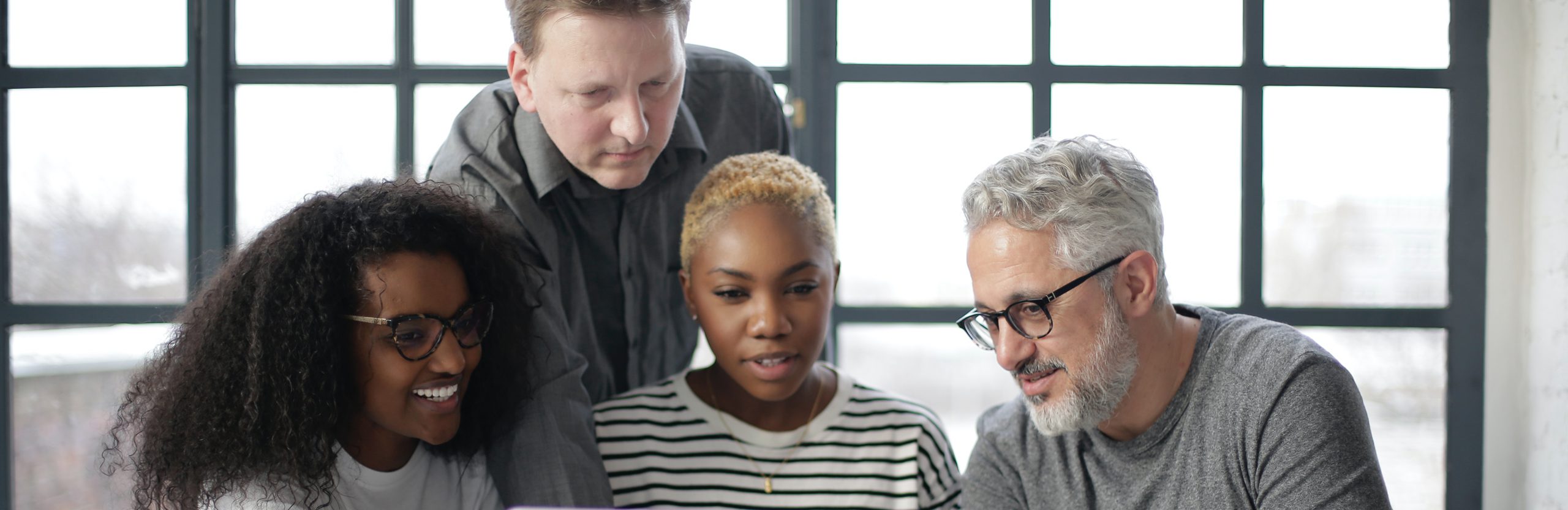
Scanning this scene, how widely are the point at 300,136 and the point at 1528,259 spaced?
2.86 metres

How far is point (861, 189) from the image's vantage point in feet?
8.22

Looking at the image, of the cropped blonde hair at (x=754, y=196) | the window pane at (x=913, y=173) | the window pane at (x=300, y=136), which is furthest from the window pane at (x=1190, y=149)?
the window pane at (x=300, y=136)

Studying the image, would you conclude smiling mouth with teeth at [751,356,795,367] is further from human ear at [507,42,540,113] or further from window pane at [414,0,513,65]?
window pane at [414,0,513,65]

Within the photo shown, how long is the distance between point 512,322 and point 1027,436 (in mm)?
869

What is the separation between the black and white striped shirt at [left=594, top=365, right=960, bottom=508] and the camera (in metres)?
1.75

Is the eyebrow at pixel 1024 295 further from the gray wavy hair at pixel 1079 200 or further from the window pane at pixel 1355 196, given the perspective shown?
the window pane at pixel 1355 196

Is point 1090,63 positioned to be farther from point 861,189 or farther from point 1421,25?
point 1421,25

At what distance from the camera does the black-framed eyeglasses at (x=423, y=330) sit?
1.46m

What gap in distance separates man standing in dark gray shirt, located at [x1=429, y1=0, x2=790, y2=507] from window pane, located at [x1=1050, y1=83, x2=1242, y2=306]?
0.83 meters

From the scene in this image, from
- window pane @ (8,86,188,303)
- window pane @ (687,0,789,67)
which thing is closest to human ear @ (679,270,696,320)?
window pane @ (687,0,789,67)

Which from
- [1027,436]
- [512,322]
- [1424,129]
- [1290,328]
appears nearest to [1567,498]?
[1424,129]

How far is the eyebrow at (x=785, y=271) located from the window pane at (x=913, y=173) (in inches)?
30.0

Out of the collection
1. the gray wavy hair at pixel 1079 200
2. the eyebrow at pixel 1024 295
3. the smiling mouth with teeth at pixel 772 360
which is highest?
the gray wavy hair at pixel 1079 200

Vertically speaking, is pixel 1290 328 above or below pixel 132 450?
above
